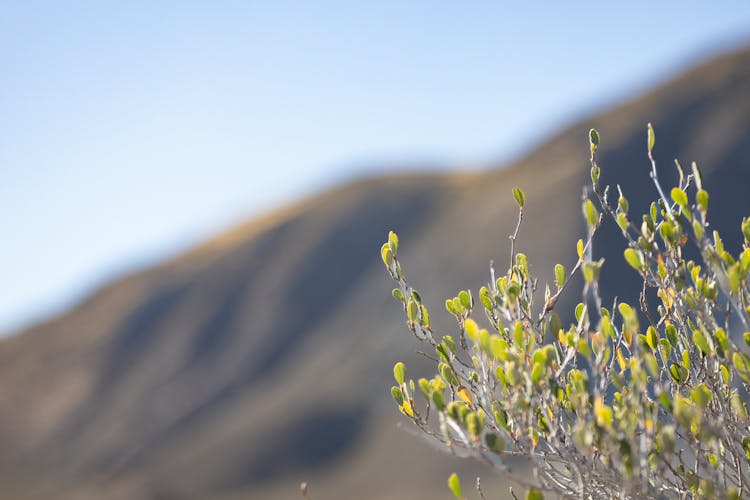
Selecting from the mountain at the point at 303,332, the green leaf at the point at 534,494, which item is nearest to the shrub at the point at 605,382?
the green leaf at the point at 534,494

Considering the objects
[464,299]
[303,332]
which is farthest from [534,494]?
[303,332]

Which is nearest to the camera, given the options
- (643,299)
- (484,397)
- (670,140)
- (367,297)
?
(484,397)

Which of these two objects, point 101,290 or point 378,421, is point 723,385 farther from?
point 101,290

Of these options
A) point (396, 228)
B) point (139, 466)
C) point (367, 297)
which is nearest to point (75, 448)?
point (139, 466)

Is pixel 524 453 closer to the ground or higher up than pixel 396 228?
higher up

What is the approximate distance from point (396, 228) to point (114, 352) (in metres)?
31.2

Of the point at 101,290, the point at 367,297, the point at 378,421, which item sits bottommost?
the point at 378,421

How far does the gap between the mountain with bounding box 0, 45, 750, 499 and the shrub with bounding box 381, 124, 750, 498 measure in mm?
22736

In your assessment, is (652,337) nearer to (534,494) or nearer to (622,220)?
(622,220)

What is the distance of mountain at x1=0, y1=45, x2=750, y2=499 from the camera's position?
162 ft

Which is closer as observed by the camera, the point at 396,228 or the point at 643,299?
the point at 643,299

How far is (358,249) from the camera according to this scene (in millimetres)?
75938

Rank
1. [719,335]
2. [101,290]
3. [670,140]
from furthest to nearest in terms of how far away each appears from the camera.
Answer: [101,290] < [670,140] < [719,335]

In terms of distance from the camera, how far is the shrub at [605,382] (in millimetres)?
3230
